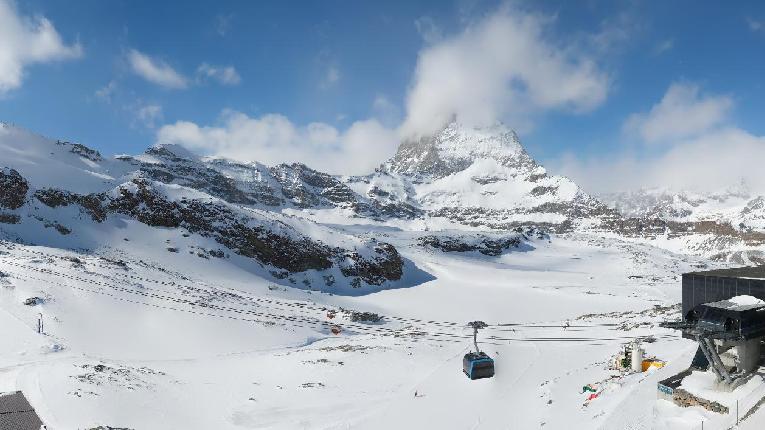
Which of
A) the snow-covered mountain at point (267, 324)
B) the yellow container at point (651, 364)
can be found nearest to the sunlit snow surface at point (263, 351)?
the snow-covered mountain at point (267, 324)

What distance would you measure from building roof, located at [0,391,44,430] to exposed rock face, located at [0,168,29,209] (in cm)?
4200

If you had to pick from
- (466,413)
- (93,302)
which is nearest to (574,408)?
(466,413)

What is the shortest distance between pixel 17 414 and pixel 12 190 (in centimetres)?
4586

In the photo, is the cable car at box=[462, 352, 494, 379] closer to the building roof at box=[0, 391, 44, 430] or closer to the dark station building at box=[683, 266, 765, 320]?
the dark station building at box=[683, 266, 765, 320]

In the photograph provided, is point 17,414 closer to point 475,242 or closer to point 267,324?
point 267,324

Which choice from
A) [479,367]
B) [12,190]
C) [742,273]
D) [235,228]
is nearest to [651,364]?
[742,273]

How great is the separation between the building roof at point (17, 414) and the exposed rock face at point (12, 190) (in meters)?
42.0

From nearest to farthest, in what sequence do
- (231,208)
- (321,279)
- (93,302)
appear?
(93,302) → (321,279) → (231,208)

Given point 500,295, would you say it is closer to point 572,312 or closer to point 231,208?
point 572,312

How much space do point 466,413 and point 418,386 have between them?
4.36 metres

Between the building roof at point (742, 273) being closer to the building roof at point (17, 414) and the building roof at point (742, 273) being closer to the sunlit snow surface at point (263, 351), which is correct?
the sunlit snow surface at point (263, 351)

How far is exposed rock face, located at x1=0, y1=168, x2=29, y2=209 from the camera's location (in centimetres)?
5247

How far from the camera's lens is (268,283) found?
178 ft

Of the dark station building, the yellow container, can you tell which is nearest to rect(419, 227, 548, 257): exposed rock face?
the yellow container
